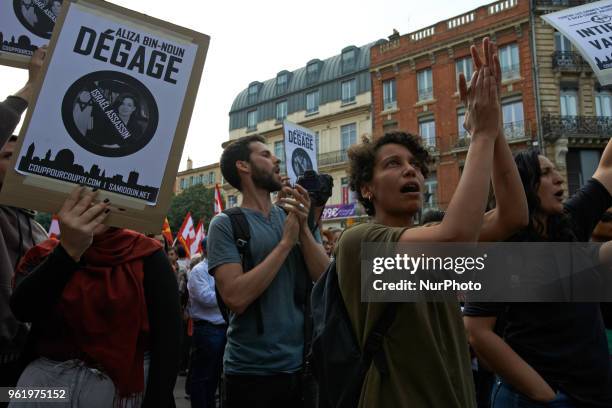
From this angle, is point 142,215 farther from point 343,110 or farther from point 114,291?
point 343,110

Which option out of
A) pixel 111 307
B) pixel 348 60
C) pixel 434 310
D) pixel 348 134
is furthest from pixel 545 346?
pixel 348 60

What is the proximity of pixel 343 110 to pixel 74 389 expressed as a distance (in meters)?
30.6

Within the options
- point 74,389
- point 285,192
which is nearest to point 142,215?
point 74,389

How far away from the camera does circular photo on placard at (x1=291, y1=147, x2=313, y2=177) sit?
5.88 metres

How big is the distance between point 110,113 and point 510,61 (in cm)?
2412

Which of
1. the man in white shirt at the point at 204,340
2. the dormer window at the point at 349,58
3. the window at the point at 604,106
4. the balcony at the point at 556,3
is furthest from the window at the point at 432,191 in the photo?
the man in white shirt at the point at 204,340

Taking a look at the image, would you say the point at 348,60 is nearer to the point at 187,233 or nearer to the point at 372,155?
the point at 187,233

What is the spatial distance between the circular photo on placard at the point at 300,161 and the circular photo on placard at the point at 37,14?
3.53 meters

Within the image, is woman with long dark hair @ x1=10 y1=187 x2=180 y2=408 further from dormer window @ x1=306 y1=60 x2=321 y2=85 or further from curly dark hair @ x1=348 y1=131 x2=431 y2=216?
dormer window @ x1=306 y1=60 x2=321 y2=85

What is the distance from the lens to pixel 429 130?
25328 millimetres

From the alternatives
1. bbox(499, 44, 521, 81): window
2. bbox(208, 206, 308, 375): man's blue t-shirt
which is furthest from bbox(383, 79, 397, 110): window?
bbox(208, 206, 308, 375): man's blue t-shirt

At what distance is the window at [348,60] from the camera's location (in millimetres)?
32969

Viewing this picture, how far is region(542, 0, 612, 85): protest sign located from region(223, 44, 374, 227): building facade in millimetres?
22462

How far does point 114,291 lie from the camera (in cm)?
181
